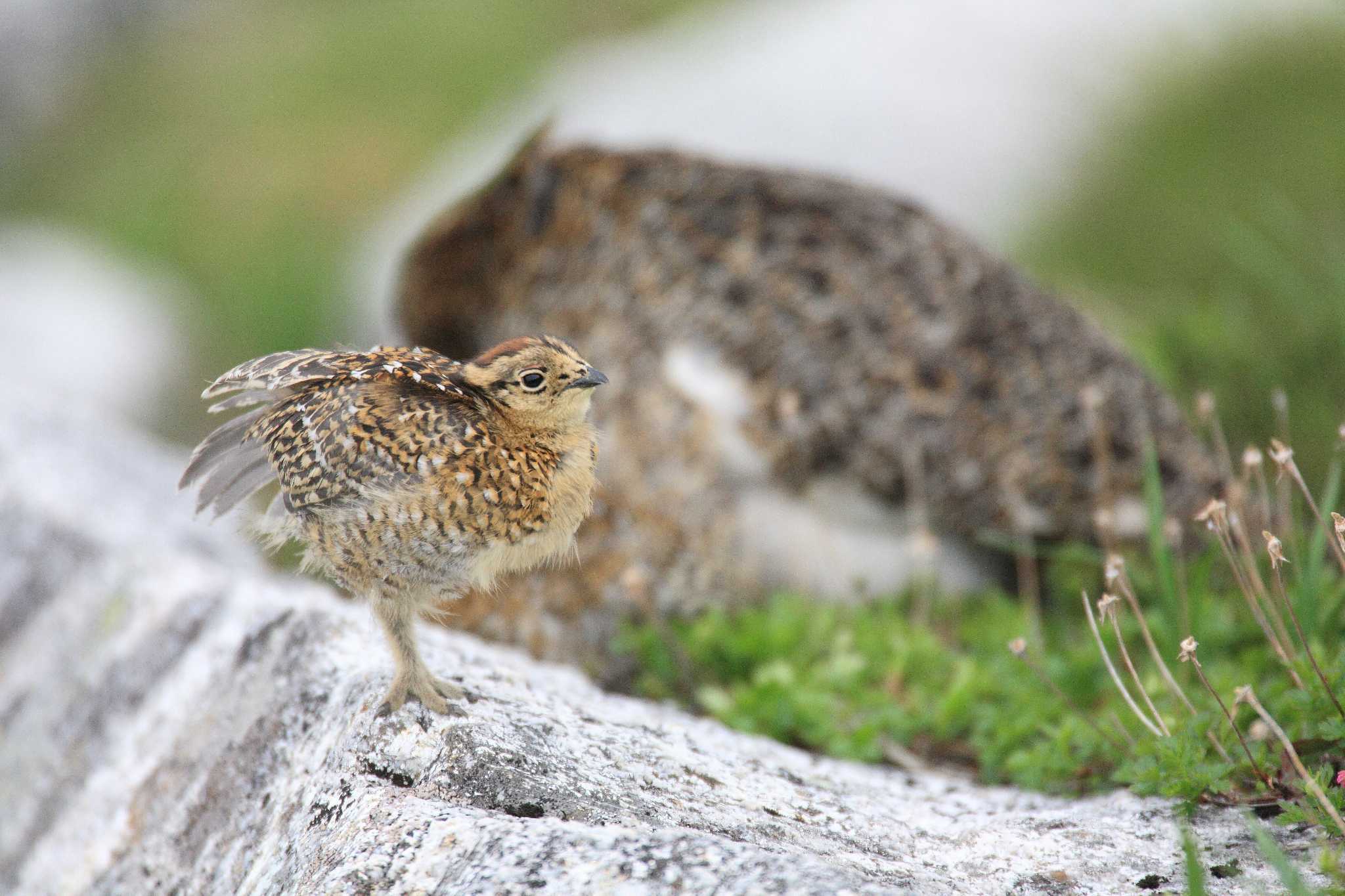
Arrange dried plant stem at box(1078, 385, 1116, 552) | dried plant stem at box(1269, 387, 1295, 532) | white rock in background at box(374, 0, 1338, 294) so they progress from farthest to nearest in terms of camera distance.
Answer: white rock in background at box(374, 0, 1338, 294)
dried plant stem at box(1078, 385, 1116, 552)
dried plant stem at box(1269, 387, 1295, 532)

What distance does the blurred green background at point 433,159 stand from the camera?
642 centimetres

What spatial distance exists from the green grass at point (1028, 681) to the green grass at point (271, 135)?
27.7ft

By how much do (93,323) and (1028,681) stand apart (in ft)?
35.6

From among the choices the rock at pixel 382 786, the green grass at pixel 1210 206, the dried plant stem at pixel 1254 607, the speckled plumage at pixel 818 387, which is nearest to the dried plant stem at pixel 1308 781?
the rock at pixel 382 786

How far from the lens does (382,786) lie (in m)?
2.77

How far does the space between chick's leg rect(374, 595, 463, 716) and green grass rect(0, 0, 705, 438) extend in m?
9.62

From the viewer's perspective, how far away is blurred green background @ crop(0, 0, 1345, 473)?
6.42 meters

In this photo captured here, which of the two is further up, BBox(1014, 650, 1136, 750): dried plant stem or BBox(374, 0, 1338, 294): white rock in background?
BBox(374, 0, 1338, 294): white rock in background

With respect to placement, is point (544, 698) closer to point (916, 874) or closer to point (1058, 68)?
point (916, 874)

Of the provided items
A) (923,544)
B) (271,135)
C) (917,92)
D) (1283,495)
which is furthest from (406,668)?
(271,135)

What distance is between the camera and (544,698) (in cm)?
341

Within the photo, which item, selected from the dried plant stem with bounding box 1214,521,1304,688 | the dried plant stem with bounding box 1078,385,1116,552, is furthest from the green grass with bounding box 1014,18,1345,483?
the dried plant stem with bounding box 1214,521,1304,688

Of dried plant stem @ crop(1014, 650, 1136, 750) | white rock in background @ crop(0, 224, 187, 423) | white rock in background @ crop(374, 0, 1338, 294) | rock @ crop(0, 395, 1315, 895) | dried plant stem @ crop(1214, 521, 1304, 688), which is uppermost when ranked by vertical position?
white rock in background @ crop(374, 0, 1338, 294)

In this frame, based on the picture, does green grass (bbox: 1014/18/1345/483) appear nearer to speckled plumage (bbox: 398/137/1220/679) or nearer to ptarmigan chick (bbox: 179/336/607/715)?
speckled plumage (bbox: 398/137/1220/679)
